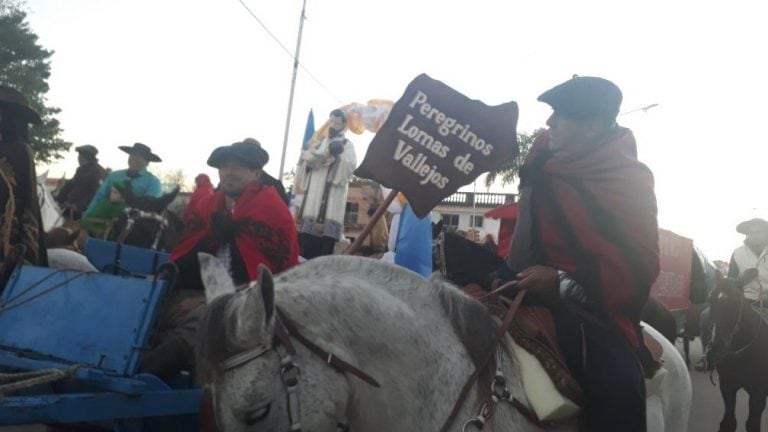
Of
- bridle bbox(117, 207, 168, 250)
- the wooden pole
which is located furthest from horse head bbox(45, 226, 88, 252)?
the wooden pole

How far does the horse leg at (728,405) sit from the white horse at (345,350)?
6738 mm

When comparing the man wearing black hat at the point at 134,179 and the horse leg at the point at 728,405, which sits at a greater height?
the man wearing black hat at the point at 134,179

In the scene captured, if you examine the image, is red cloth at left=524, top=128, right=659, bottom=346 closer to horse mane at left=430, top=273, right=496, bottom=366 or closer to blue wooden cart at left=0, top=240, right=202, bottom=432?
horse mane at left=430, top=273, right=496, bottom=366

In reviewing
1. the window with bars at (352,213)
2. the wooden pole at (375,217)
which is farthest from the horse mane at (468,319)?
the window with bars at (352,213)

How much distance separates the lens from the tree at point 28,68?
46031mm

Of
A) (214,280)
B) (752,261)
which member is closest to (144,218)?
(214,280)

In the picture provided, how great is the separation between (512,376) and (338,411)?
34.0 inches

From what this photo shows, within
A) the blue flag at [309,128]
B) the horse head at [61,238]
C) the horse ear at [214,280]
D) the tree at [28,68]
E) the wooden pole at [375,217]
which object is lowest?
the horse head at [61,238]

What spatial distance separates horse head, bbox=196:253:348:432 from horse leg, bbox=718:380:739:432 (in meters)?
7.82

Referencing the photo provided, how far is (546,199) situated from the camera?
10.9 feet

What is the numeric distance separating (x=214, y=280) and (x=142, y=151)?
6.29 metres

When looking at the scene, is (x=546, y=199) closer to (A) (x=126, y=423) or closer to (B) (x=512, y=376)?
(B) (x=512, y=376)

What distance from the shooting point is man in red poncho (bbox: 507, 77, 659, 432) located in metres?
3.07

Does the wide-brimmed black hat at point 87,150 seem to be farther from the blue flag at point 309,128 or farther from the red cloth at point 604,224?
the red cloth at point 604,224
